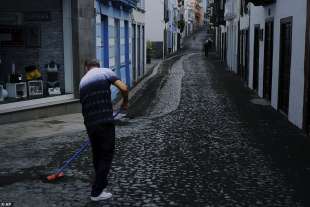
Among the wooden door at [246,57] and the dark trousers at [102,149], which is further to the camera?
the wooden door at [246,57]

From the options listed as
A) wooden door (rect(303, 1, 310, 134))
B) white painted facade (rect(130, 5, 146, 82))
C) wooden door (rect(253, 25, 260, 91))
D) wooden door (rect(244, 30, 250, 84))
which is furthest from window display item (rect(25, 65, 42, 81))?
wooden door (rect(244, 30, 250, 84))

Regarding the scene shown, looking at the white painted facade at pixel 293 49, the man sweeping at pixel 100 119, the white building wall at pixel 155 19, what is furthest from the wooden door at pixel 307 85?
the white building wall at pixel 155 19

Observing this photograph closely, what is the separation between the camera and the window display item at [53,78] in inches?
541

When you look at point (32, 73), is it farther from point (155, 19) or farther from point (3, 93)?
point (155, 19)

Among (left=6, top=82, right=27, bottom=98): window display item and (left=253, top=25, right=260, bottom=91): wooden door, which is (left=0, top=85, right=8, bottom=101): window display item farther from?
(left=253, top=25, right=260, bottom=91): wooden door

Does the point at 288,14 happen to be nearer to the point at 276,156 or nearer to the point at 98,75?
the point at 276,156

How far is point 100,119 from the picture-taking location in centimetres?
647

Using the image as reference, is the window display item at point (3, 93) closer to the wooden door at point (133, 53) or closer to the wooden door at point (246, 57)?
the wooden door at point (133, 53)

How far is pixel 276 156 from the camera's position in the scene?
906 centimetres

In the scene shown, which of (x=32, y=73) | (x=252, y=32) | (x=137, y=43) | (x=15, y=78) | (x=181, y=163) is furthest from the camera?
(x=137, y=43)

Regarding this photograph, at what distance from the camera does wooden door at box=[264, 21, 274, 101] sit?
16.2m

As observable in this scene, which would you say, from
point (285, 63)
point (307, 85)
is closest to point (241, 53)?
point (285, 63)

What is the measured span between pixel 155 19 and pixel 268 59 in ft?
99.5

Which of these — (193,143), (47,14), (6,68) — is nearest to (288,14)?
(193,143)
